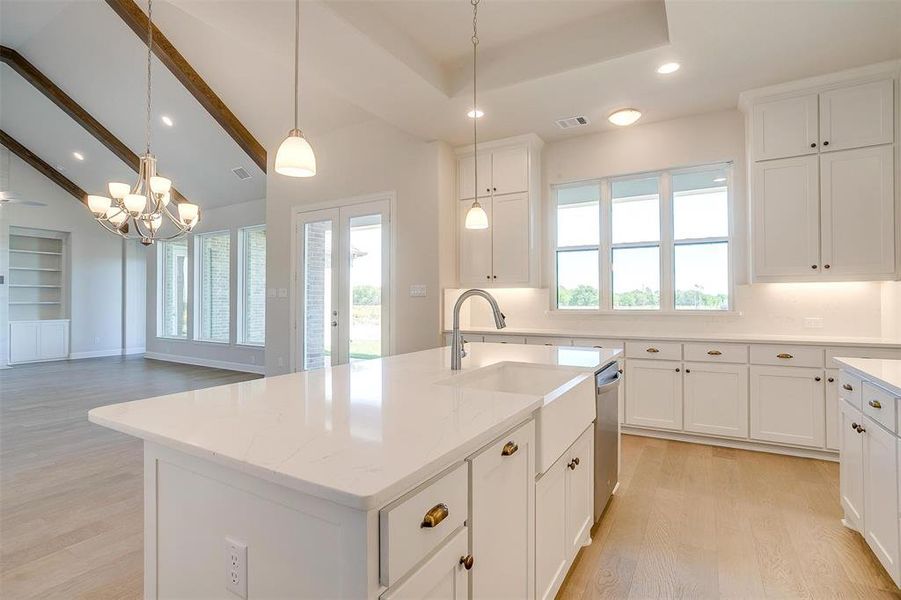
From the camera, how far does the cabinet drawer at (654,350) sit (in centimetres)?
378

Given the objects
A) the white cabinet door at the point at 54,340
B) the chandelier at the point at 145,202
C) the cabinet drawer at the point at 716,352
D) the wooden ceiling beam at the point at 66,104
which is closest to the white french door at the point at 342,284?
the chandelier at the point at 145,202

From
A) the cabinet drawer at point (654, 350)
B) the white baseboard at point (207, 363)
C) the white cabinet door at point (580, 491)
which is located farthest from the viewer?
the white baseboard at point (207, 363)

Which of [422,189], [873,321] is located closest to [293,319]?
[422,189]

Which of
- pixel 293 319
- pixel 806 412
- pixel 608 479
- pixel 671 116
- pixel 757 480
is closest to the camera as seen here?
pixel 608 479

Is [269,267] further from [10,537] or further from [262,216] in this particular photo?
[10,537]

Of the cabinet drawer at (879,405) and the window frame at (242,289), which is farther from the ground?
the window frame at (242,289)

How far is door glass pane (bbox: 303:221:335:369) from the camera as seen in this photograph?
216 inches

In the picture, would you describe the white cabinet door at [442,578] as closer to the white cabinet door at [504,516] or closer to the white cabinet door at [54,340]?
the white cabinet door at [504,516]

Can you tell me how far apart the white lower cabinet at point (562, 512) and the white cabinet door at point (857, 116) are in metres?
3.20

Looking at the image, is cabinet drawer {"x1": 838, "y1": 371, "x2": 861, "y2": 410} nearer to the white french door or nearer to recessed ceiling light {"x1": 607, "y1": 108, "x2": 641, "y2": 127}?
recessed ceiling light {"x1": 607, "y1": 108, "x2": 641, "y2": 127}

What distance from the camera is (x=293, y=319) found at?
225 inches

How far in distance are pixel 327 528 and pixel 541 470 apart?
0.87 meters

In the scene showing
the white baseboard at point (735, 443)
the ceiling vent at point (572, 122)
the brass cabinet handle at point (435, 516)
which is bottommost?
the white baseboard at point (735, 443)

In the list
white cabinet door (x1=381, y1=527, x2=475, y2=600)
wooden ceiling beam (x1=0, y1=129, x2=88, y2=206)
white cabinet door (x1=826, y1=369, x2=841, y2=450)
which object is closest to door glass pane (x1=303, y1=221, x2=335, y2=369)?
white cabinet door (x1=381, y1=527, x2=475, y2=600)
